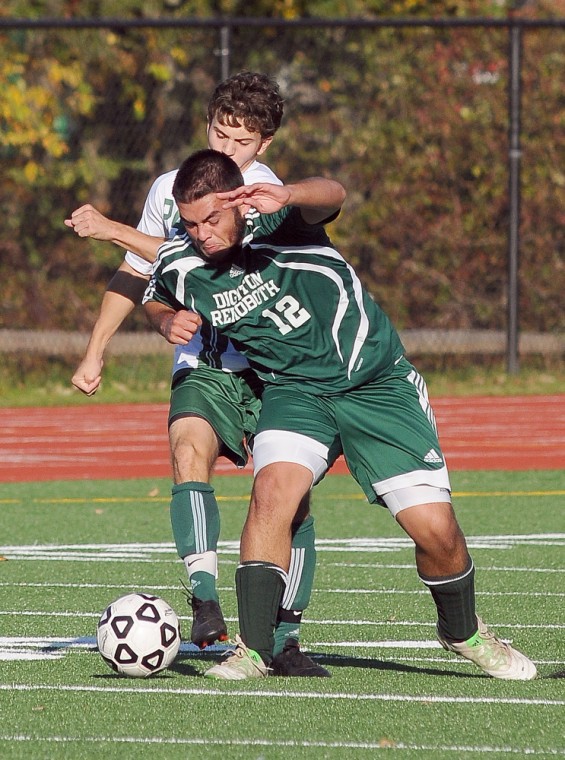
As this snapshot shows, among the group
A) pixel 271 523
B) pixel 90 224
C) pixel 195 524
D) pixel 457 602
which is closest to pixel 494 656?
pixel 457 602

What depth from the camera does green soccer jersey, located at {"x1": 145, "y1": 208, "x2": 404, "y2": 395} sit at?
17.2ft

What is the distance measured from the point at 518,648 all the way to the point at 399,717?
1.40 metres

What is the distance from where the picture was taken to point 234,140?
605cm

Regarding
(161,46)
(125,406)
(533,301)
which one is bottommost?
(125,406)

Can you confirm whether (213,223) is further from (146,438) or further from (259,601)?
(146,438)

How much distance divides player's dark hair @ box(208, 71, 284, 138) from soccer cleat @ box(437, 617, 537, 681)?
6.97ft

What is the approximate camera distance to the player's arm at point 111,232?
5.62 m

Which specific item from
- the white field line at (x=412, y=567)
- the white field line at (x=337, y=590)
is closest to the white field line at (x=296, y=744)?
the white field line at (x=337, y=590)

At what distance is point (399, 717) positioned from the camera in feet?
14.8

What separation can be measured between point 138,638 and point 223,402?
1.08 m

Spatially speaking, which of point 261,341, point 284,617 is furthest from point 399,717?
point 261,341

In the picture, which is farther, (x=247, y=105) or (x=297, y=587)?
(x=247, y=105)

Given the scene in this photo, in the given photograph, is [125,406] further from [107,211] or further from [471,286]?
[471,286]

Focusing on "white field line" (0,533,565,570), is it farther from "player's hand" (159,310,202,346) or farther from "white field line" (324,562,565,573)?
"player's hand" (159,310,202,346)
